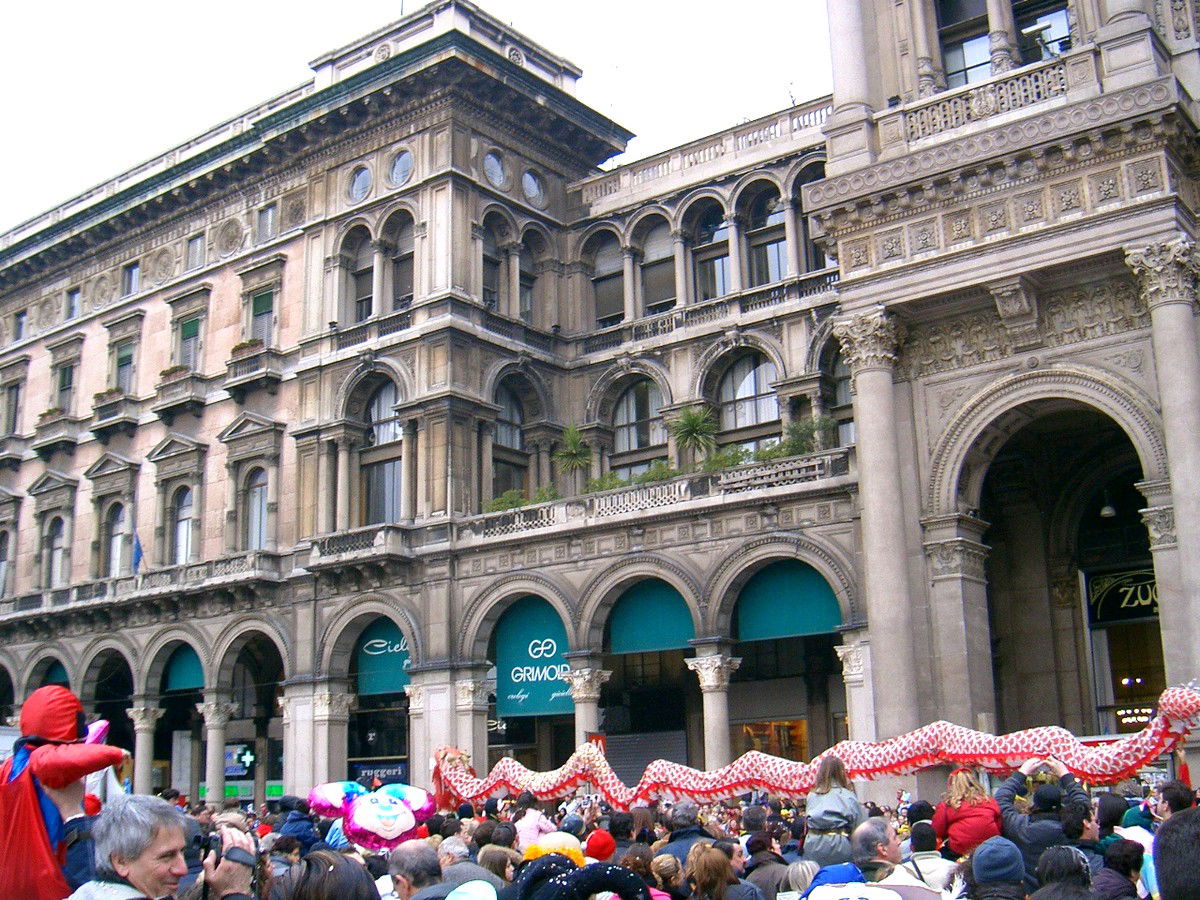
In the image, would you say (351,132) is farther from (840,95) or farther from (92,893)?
(92,893)

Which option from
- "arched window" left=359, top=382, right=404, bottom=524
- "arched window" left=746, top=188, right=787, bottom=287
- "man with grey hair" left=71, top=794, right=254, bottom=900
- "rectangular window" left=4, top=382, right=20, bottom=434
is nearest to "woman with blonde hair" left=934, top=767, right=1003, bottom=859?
"man with grey hair" left=71, top=794, right=254, bottom=900

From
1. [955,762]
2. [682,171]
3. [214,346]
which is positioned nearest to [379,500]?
[214,346]

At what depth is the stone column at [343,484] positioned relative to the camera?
119 feet

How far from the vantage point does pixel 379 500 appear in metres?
36.7

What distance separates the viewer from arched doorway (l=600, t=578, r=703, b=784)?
31.7 metres

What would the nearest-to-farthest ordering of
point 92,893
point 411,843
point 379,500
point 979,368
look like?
point 92,893
point 411,843
point 979,368
point 379,500

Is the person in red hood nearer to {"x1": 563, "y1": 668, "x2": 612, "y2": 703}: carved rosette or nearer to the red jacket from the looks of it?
the red jacket

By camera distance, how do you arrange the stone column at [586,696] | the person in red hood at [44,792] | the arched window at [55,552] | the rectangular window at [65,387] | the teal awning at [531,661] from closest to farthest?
the person in red hood at [44,792]
the stone column at [586,696]
the teal awning at [531,661]
the arched window at [55,552]
the rectangular window at [65,387]

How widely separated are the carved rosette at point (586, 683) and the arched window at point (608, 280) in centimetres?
1121

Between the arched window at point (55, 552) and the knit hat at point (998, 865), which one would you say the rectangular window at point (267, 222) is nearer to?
the arched window at point (55, 552)

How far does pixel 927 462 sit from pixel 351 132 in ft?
68.2

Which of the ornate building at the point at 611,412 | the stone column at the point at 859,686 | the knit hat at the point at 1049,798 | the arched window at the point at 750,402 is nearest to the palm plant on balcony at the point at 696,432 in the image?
the ornate building at the point at 611,412

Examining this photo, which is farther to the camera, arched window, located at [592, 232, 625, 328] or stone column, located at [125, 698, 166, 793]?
stone column, located at [125, 698, 166, 793]

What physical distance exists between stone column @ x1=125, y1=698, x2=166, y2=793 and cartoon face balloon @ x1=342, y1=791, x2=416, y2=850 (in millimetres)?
31929
